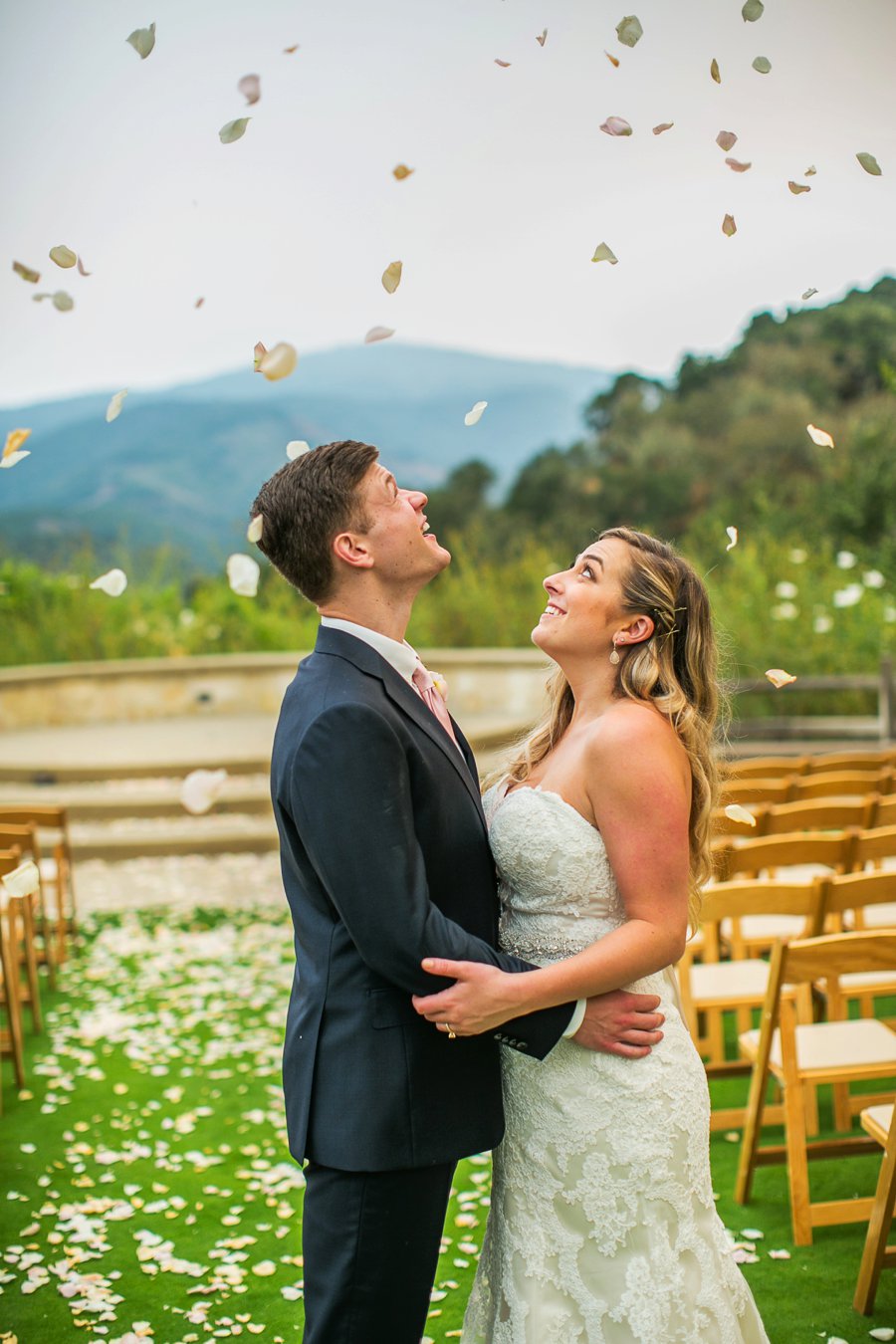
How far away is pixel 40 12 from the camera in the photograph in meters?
5.07

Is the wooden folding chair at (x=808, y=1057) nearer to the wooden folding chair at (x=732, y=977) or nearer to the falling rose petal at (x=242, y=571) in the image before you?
the wooden folding chair at (x=732, y=977)

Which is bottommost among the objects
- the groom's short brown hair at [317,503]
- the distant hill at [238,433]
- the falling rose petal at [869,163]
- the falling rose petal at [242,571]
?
the falling rose petal at [242,571]

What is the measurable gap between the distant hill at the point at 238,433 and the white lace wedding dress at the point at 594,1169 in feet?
163

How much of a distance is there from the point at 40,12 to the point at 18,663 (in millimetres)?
10547

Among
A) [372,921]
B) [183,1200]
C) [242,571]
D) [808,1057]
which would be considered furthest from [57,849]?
[372,921]

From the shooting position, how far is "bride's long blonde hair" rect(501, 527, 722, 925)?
7.32 ft

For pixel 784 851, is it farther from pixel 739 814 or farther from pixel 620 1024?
pixel 620 1024

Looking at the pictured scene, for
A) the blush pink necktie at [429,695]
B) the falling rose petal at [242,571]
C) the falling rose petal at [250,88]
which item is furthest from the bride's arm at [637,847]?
the falling rose petal at [250,88]

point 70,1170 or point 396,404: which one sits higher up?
point 396,404

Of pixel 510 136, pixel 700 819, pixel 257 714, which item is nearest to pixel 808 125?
pixel 510 136

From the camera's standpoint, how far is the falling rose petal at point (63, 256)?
7.66 ft

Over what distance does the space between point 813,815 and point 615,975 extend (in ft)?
9.90

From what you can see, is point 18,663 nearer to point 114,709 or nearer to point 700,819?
point 114,709

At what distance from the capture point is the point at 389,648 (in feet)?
6.77
